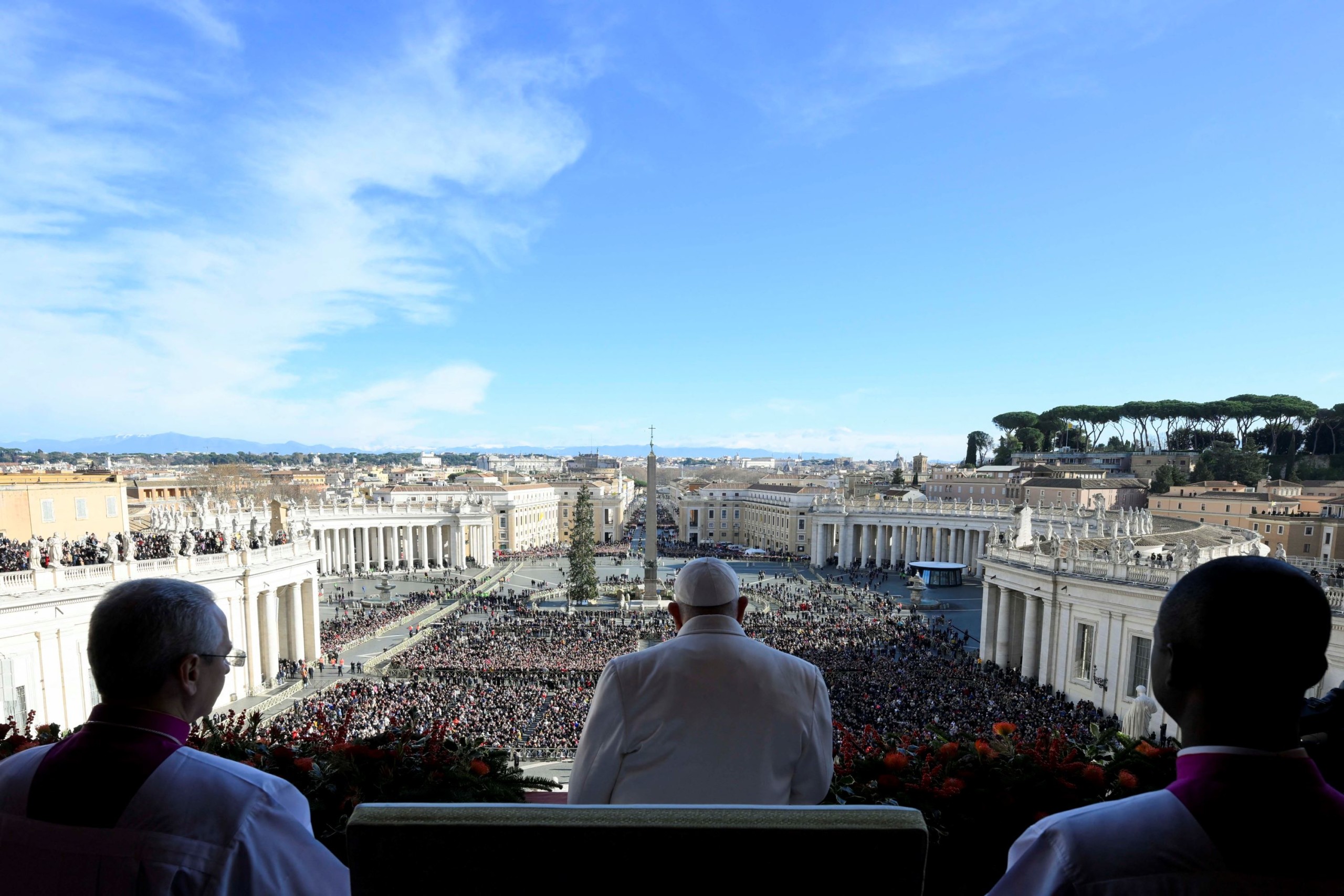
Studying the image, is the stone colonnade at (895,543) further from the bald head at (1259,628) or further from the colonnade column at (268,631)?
the bald head at (1259,628)

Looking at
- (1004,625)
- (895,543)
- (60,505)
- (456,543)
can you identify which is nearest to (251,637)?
(60,505)

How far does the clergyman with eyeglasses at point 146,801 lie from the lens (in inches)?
66.2

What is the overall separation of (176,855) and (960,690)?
23.0 meters

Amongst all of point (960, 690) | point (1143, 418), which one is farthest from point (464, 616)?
point (1143, 418)

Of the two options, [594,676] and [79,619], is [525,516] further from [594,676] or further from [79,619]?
[79,619]

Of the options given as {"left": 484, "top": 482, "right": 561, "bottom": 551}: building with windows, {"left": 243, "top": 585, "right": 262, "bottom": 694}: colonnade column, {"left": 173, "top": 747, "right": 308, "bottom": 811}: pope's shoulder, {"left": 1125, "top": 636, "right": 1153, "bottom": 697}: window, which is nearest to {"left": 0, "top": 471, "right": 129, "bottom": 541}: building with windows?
{"left": 243, "top": 585, "right": 262, "bottom": 694}: colonnade column

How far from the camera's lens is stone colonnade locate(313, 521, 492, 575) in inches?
2082

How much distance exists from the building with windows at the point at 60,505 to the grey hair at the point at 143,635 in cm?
2770

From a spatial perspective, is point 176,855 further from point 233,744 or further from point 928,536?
point 928,536

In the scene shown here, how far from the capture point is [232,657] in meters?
2.51

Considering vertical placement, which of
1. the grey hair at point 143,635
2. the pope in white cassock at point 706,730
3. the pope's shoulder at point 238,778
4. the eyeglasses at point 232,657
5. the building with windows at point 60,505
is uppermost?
the grey hair at point 143,635

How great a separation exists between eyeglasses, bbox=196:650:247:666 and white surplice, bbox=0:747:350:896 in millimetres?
292

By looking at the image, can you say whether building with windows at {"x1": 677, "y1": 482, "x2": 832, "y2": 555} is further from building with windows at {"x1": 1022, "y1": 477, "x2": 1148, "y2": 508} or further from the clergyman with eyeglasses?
the clergyman with eyeglasses

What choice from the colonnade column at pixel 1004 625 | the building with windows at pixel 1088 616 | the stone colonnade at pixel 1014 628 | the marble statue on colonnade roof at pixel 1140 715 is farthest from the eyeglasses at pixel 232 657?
the colonnade column at pixel 1004 625
